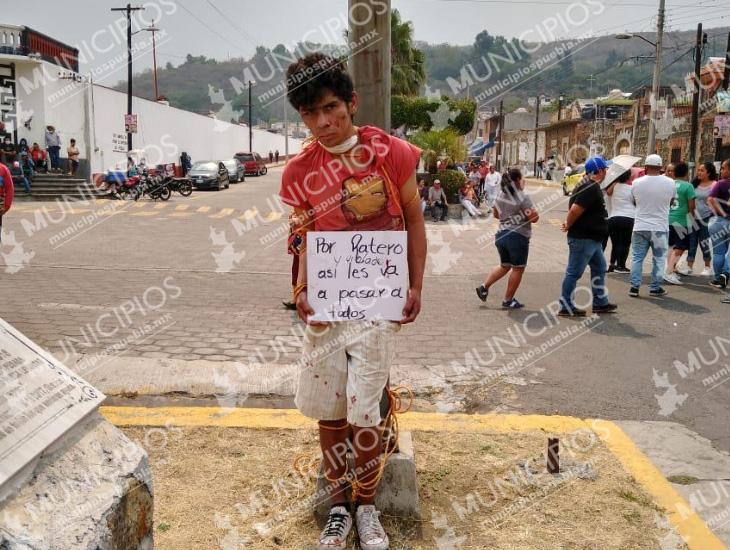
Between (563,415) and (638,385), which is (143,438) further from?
(638,385)

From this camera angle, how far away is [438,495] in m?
3.06

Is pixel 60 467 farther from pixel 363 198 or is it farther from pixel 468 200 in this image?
pixel 468 200

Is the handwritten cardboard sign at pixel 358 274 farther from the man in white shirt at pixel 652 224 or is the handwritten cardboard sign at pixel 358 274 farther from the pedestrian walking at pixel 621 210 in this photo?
the pedestrian walking at pixel 621 210

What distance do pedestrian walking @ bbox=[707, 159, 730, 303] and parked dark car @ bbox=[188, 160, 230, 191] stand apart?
24.4 m

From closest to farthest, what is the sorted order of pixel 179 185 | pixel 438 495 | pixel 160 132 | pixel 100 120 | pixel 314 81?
pixel 314 81 → pixel 438 495 → pixel 179 185 → pixel 100 120 → pixel 160 132

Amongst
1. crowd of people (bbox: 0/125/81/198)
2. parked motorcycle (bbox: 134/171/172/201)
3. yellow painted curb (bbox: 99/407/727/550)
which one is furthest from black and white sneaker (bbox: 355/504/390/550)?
crowd of people (bbox: 0/125/81/198)

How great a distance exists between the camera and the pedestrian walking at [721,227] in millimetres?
8508

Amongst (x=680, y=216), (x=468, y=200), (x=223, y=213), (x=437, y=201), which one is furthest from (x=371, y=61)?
(x=468, y=200)

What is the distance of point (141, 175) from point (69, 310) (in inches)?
736

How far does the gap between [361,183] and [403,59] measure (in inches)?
1542

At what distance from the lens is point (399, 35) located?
38.5 m

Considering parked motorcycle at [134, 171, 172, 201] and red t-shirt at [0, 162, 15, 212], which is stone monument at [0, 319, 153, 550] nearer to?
red t-shirt at [0, 162, 15, 212]

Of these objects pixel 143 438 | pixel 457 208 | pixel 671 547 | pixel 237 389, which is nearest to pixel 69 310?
pixel 237 389

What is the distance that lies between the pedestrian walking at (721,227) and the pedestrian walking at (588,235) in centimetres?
251
